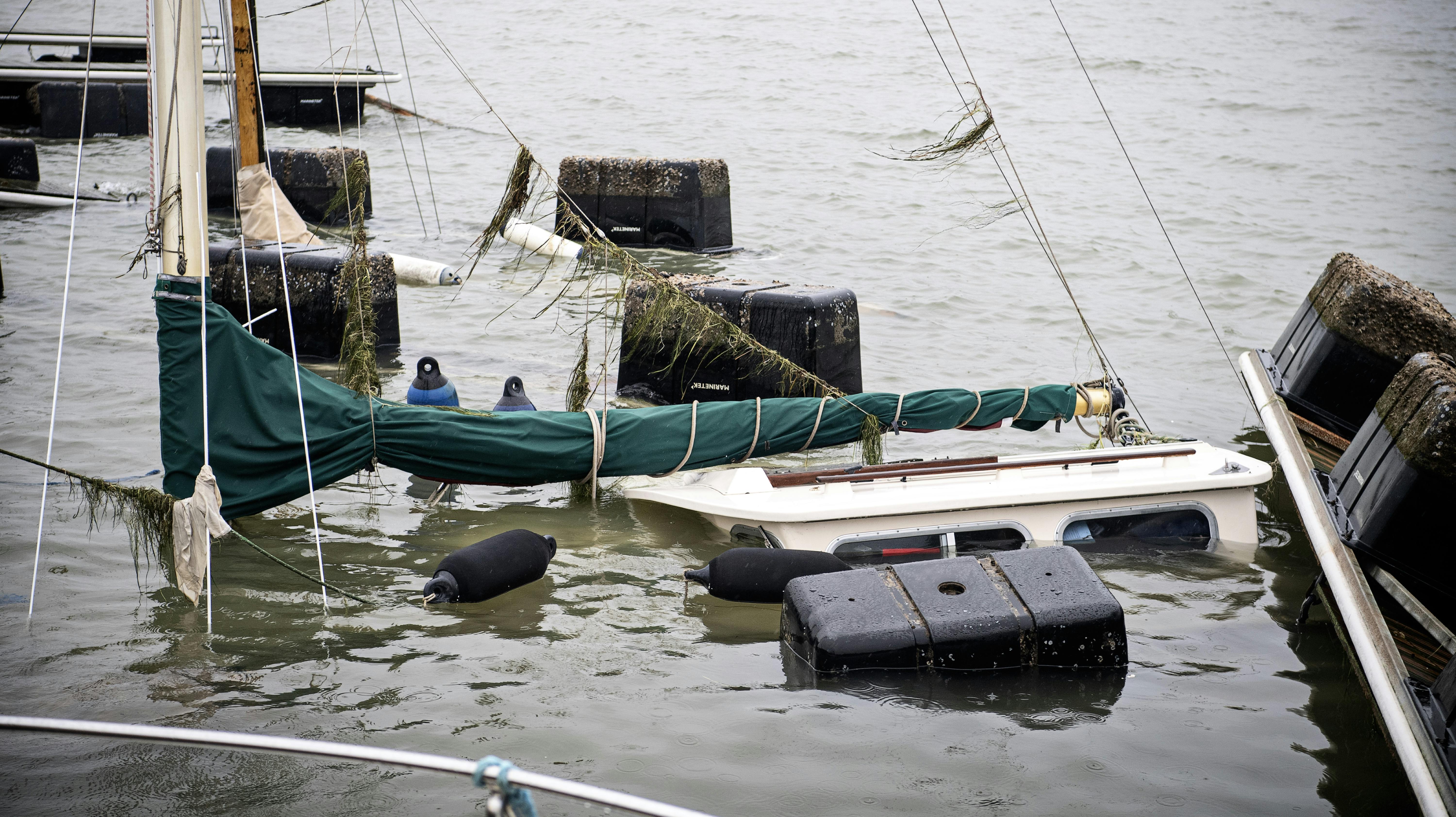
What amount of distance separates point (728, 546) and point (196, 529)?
356 centimetres

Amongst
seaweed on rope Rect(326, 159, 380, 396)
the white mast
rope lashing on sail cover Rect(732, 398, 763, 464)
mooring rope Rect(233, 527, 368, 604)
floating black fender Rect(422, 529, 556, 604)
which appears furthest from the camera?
rope lashing on sail cover Rect(732, 398, 763, 464)

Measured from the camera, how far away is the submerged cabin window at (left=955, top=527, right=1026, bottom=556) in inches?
328

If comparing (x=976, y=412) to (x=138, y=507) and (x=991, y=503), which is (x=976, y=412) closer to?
(x=991, y=503)

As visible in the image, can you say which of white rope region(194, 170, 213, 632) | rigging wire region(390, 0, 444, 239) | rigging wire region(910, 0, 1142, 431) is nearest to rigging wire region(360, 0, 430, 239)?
rigging wire region(390, 0, 444, 239)

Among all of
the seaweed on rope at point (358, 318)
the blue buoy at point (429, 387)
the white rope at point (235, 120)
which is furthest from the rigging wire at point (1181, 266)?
the white rope at point (235, 120)

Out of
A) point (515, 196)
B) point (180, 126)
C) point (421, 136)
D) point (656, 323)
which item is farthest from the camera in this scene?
point (421, 136)

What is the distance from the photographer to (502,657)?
22.3 feet

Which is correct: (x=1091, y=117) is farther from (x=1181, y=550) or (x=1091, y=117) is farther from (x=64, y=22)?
(x=64, y=22)

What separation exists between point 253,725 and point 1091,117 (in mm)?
29598

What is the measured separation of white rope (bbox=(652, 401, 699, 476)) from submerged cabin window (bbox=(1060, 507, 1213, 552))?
2742 millimetres

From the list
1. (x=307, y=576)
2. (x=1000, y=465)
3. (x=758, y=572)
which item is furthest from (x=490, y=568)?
(x=1000, y=465)

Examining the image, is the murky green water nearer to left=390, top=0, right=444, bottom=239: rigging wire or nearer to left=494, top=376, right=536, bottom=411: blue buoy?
left=390, top=0, right=444, bottom=239: rigging wire

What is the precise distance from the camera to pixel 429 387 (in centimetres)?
944

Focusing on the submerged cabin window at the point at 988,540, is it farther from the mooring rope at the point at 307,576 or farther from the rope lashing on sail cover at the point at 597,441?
the mooring rope at the point at 307,576
